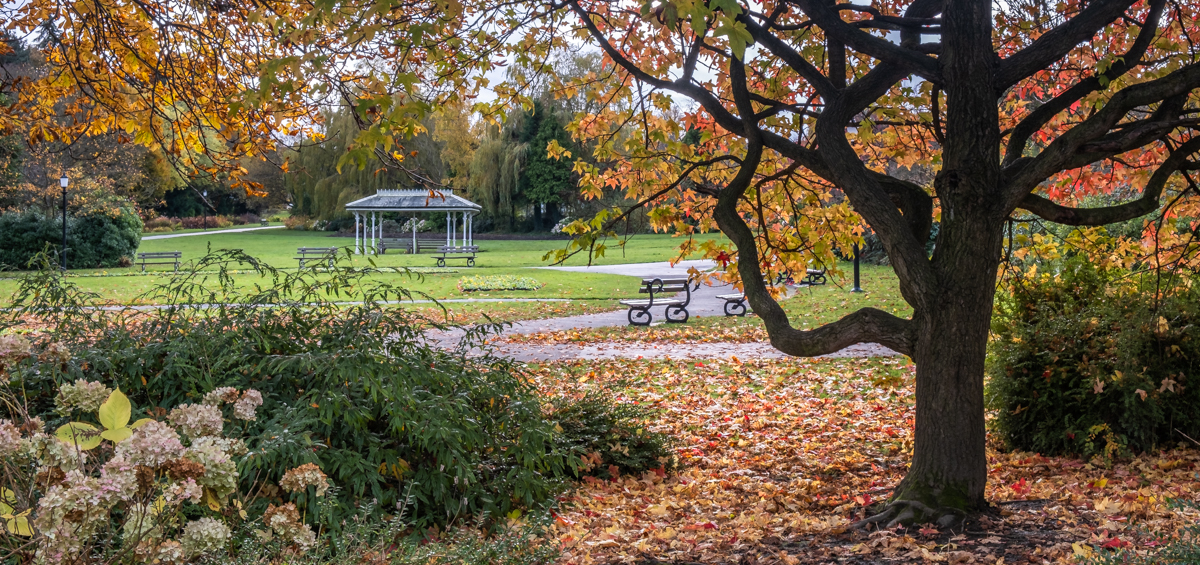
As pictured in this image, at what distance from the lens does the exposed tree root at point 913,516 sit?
449 cm

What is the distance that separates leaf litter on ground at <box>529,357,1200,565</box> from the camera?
13.3ft

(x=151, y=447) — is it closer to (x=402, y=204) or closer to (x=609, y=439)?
(x=609, y=439)

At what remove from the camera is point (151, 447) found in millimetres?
1814

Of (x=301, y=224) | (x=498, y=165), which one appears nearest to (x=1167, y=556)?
(x=498, y=165)

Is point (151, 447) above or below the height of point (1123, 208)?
below

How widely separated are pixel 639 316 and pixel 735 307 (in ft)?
7.42

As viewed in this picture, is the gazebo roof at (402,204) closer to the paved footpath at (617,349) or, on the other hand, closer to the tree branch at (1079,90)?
the paved footpath at (617,349)

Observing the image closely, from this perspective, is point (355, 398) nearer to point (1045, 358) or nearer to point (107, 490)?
point (107, 490)

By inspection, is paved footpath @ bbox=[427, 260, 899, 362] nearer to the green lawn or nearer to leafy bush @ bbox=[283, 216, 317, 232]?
the green lawn

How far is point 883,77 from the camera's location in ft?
16.6

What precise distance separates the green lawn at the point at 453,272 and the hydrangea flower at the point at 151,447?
5.00m

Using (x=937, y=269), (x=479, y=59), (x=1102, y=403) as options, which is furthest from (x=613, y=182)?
(x=1102, y=403)

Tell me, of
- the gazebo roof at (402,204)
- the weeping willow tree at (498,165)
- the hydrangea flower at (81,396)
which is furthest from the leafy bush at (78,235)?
the hydrangea flower at (81,396)

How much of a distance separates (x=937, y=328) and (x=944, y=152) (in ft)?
3.39
